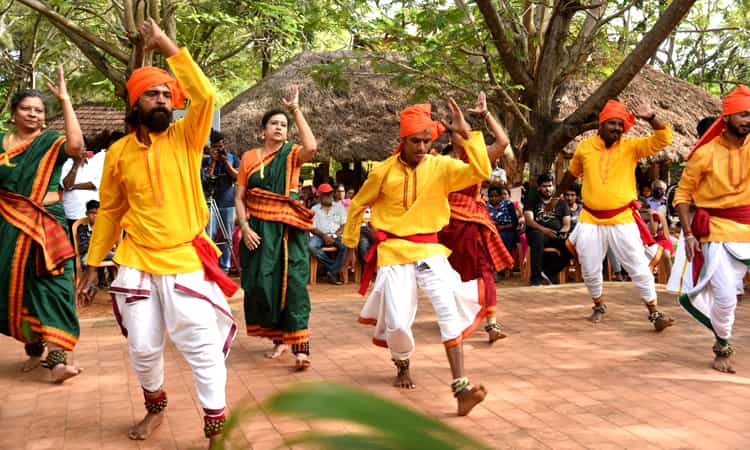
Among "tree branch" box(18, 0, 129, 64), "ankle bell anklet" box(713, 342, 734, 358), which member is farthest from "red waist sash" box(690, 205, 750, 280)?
"tree branch" box(18, 0, 129, 64)

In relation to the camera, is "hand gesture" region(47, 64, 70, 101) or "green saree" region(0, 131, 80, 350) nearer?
"hand gesture" region(47, 64, 70, 101)

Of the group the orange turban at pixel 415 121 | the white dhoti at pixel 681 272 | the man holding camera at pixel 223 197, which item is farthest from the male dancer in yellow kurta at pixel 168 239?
the man holding camera at pixel 223 197

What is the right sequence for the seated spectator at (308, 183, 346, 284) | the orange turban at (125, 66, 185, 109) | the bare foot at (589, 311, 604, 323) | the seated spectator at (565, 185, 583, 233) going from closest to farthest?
the orange turban at (125, 66, 185, 109) < the bare foot at (589, 311, 604, 323) < the seated spectator at (565, 185, 583, 233) < the seated spectator at (308, 183, 346, 284)

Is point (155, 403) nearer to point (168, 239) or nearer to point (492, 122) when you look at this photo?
point (168, 239)

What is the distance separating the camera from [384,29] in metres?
11.0

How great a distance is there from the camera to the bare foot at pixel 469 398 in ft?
15.4

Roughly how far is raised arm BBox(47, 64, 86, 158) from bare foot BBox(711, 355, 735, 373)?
4.86m

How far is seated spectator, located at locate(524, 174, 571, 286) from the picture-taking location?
11359 mm

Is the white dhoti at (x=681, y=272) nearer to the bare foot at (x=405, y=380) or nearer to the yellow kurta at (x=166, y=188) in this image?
the bare foot at (x=405, y=380)

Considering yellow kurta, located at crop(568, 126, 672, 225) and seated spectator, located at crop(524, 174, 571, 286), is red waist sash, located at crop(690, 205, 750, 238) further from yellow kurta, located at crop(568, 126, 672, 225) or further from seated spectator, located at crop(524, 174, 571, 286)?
seated spectator, located at crop(524, 174, 571, 286)

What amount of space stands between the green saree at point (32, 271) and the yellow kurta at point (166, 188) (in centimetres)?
150

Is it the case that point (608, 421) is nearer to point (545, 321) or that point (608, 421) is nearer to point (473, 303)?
point (473, 303)

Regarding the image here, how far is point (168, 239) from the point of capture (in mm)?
4219

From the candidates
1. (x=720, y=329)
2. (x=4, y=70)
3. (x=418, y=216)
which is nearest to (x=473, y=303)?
(x=418, y=216)
